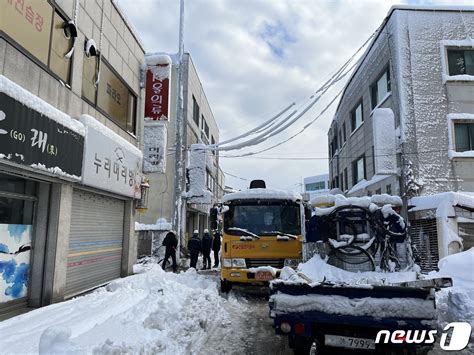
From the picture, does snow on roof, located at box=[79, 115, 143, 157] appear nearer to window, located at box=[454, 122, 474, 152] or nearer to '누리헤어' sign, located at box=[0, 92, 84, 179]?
'누리헤어' sign, located at box=[0, 92, 84, 179]

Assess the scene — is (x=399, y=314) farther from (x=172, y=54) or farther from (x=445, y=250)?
(x=172, y=54)

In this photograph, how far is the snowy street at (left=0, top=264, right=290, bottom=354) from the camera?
15.7 ft

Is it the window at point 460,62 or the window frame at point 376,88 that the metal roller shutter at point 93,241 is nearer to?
the window frame at point 376,88

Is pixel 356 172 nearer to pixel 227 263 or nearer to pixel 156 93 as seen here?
pixel 156 93

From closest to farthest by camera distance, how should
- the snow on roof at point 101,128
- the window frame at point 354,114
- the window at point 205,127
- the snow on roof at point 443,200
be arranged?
the snow on roof at point 101,128
the snow on roof at point 443,200
the window frame at point 354,114
the window at point 205,127

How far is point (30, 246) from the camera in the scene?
7379 mm

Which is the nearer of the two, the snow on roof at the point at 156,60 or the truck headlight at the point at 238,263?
the truck headlight at the point at 238,263

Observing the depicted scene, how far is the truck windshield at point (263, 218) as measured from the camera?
9922 mm

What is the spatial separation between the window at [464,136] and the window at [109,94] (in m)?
13.5

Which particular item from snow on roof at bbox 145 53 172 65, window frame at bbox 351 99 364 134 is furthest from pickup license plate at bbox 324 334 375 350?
window frame at bbox 351 99 364 134

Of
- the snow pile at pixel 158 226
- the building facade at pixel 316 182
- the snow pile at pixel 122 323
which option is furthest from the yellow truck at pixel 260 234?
the building facade at pixel 316 182

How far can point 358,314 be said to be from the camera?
14.8 ft

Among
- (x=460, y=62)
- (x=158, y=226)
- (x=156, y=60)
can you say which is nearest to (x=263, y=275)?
(x=156, y=60)

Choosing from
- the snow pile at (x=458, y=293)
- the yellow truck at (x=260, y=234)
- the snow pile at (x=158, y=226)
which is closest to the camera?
the snow pile at (x=458, y=293)
